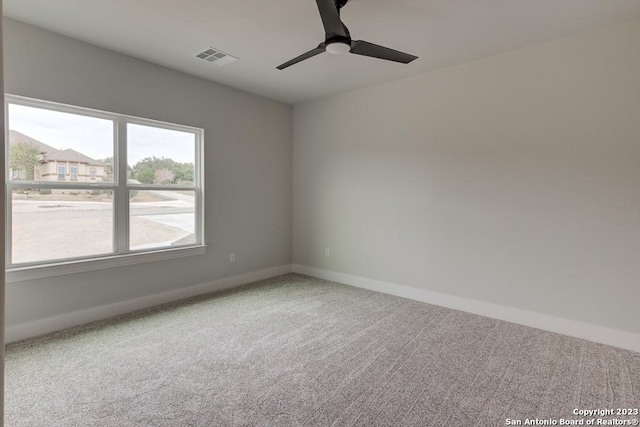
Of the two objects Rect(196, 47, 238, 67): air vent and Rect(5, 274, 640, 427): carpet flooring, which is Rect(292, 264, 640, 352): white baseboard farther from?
Rect(196, 47, 238, 67): air vent

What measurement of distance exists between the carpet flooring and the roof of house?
160cm

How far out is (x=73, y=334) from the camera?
2.89 meters

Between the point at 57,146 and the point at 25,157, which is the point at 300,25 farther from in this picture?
the point at 25,157

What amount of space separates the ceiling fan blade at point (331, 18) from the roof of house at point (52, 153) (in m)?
2.66

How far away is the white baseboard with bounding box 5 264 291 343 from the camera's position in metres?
2.80

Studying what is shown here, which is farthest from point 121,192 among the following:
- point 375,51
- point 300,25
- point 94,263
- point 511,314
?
point 511,314

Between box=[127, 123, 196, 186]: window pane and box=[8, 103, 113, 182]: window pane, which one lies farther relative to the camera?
box=[127, 123, 196, 186]: window pane

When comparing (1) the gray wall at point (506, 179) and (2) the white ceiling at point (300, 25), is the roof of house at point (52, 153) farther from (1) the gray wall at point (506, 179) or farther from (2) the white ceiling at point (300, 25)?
(1) the gray wall at point (506, 179)

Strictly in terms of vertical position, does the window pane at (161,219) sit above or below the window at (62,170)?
below

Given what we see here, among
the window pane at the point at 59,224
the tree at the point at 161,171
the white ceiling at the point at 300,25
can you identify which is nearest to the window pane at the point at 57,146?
the window pane at the point at 59,224

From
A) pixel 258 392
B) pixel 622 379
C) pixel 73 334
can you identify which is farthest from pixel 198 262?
pixel 622 379

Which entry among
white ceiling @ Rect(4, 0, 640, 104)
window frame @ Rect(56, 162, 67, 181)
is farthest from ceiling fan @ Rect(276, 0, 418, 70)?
window frame @ Rect(56, 162, 67, 181)

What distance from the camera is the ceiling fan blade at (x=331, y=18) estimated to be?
1980mm

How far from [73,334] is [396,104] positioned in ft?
13.8
